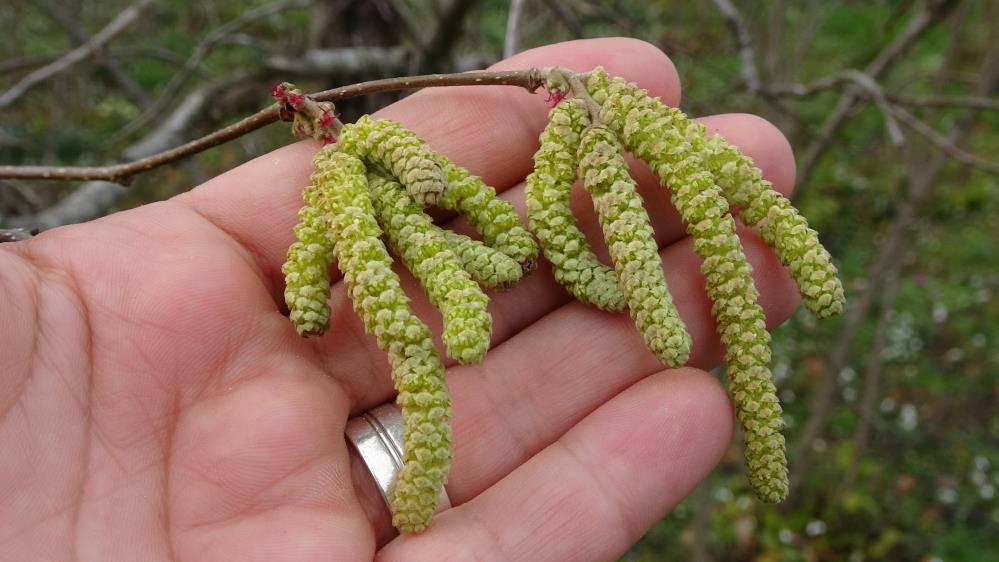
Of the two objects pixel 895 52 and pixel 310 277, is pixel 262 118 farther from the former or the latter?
pixel 895 52

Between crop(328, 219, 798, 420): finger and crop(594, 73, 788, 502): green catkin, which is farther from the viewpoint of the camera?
crop(328, 219, 798, 420): finger

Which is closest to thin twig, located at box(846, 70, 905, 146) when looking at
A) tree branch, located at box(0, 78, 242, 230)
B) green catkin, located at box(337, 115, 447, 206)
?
green catkin, located at box(337, 115, 447, 206)

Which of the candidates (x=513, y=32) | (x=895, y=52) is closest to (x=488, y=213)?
(x=513, y=32)

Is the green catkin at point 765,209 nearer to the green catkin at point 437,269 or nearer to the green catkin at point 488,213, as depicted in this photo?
the green catkin at point 488,213

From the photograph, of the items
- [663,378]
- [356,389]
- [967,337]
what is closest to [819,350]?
[967,337]

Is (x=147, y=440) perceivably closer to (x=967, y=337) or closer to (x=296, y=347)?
(x=296, y=347)

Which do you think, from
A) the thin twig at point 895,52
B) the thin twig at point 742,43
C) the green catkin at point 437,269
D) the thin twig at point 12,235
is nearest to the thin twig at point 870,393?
the thin twig at point 895,52

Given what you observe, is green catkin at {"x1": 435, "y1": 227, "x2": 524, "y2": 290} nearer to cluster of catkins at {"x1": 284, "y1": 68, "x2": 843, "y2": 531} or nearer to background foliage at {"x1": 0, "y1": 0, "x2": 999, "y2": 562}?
cluster of catkins at {"x1": 284, "y1": 68, "x2": 843, "y2": 531}
